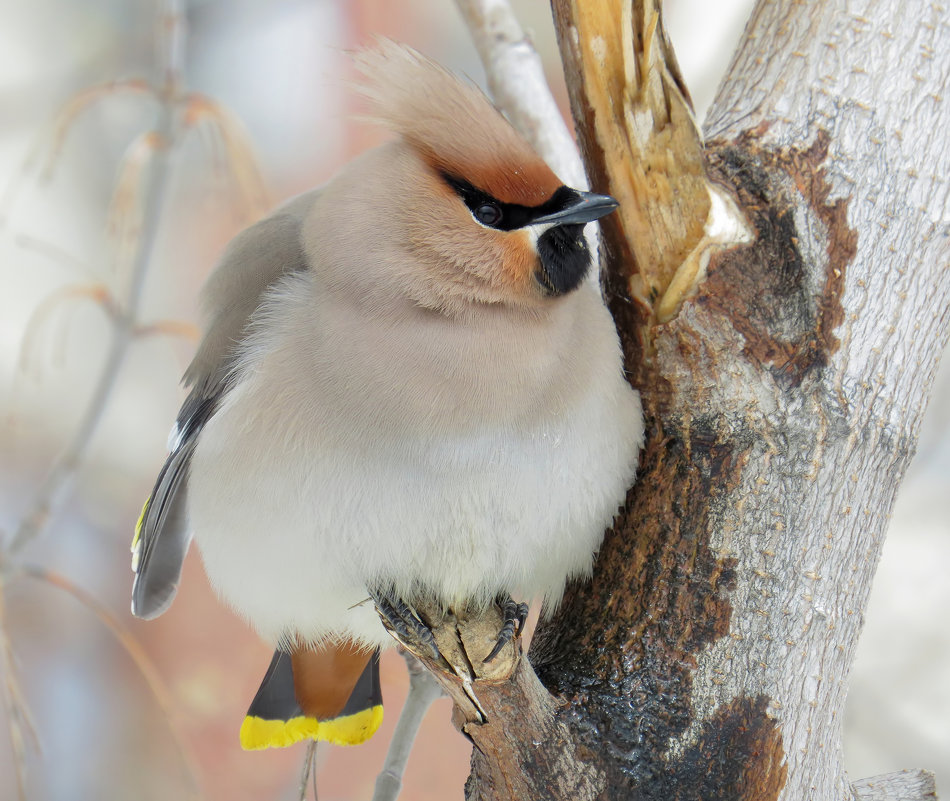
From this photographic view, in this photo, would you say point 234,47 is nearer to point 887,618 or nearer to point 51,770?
point 51,770

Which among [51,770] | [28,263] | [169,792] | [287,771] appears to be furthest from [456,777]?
[28,263]

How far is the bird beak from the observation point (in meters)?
1.76

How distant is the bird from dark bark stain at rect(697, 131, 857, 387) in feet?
0.76

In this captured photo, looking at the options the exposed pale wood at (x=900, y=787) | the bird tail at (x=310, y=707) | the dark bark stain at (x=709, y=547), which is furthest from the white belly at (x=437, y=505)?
the exposed pale wood at (x=900, y=787)

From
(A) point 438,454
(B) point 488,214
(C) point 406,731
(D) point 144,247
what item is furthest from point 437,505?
(D) point 144,247

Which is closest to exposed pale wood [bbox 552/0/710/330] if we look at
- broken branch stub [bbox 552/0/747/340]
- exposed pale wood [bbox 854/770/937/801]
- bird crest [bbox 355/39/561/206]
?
broken branch stub [bbox 552/0/747/340]

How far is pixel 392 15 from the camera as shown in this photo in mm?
4723

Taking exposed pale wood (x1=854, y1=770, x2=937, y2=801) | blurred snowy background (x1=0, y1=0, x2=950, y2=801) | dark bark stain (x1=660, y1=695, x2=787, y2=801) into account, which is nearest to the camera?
dark bark stain (x1=660, y1=695, x2=787, y2=801)

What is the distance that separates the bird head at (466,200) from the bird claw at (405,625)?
1.72 feet

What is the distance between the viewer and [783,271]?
176 centimetres

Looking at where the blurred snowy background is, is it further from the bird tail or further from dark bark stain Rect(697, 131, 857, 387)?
dark bark stain Rect(697, 131, 857, 387)

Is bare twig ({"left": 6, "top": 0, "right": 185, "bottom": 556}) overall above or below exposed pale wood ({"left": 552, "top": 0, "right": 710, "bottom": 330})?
below

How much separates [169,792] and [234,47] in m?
3.21

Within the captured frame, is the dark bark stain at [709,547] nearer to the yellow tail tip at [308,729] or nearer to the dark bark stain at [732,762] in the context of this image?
the dark bark stain at [732,762]
